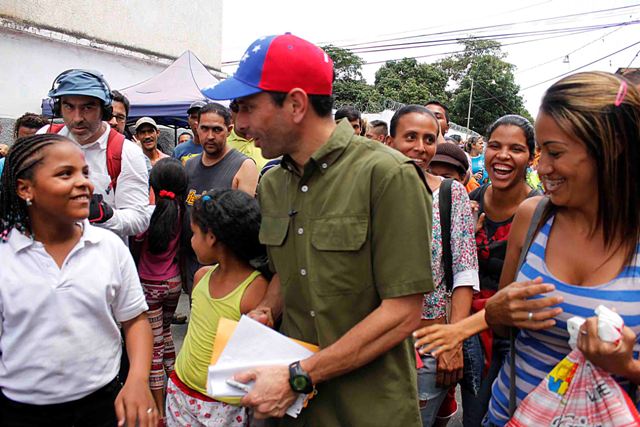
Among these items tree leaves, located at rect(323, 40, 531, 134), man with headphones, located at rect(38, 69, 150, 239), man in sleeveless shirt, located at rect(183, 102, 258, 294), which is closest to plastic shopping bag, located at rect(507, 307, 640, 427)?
man with headphones, located at rect(38, 69, 150, 239)

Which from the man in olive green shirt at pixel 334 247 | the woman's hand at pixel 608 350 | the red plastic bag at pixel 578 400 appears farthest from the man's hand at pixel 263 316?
the woman's hand at pixel 608 350

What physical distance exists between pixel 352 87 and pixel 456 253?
42.9 meters

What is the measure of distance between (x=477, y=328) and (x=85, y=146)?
236 cm

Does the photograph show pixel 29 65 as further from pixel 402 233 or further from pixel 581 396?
pixel 581 396

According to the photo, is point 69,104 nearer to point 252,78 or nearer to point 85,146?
point 85,146

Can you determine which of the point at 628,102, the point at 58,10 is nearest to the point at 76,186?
the point at 628,102

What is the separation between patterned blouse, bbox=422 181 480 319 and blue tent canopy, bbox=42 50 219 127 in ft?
24.1

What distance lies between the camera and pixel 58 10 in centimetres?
1284

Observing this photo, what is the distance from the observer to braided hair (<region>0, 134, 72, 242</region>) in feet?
6.28

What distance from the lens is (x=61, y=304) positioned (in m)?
1.82

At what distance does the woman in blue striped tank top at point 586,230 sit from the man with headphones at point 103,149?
2.19 metres

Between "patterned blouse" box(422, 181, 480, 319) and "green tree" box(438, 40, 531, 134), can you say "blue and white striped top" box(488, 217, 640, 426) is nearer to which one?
"patterned blouse" box(422, 181, 480, 319)

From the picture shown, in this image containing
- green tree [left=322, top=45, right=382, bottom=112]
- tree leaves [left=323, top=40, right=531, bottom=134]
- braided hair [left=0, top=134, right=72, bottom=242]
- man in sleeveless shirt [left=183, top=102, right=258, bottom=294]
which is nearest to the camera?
braided hair [left=0, top=134, right=72, bottom=242]

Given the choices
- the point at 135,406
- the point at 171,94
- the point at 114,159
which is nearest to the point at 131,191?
the point at 114,159
